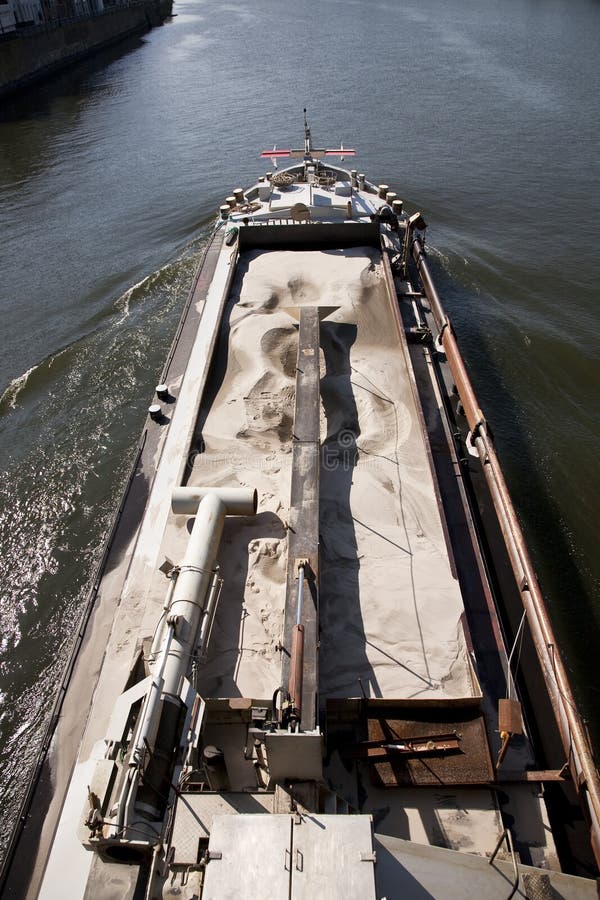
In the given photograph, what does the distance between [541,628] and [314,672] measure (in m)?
3.25

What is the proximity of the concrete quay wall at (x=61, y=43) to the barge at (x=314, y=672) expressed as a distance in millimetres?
55190

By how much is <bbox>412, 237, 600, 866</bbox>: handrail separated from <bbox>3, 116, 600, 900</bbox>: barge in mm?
42

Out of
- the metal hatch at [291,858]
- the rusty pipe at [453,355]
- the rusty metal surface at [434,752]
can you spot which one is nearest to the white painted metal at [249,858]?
the metal hatch at [291,858]

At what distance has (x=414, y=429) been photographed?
11.2 m

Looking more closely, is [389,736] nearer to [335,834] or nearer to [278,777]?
[278,777]

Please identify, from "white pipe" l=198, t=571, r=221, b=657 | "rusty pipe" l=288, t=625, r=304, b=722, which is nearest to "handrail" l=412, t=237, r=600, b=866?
"rusty pipe" l=288, t=625, r=304, b=722

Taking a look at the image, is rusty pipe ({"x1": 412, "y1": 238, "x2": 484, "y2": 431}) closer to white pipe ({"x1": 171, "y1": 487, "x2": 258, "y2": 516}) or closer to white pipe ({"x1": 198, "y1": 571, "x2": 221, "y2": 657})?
white pipe ({"x1": 171, "y1": 487, "x2": 258, "y2": 516})

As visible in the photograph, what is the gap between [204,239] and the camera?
78.6 ft

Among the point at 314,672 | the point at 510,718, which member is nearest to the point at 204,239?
the point at 314,672

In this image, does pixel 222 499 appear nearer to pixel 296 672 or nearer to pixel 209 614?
pixel 209 614

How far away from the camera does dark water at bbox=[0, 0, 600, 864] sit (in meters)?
11.9

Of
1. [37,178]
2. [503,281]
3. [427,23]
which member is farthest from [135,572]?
[427,23]

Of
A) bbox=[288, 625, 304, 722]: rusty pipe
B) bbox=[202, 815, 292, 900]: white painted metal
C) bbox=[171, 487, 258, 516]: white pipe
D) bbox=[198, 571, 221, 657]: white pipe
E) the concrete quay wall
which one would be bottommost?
bbox=[202, 815, 292, 900]: white painted metal

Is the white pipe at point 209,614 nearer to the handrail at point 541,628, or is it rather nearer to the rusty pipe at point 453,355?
the handrail at point 541,628
